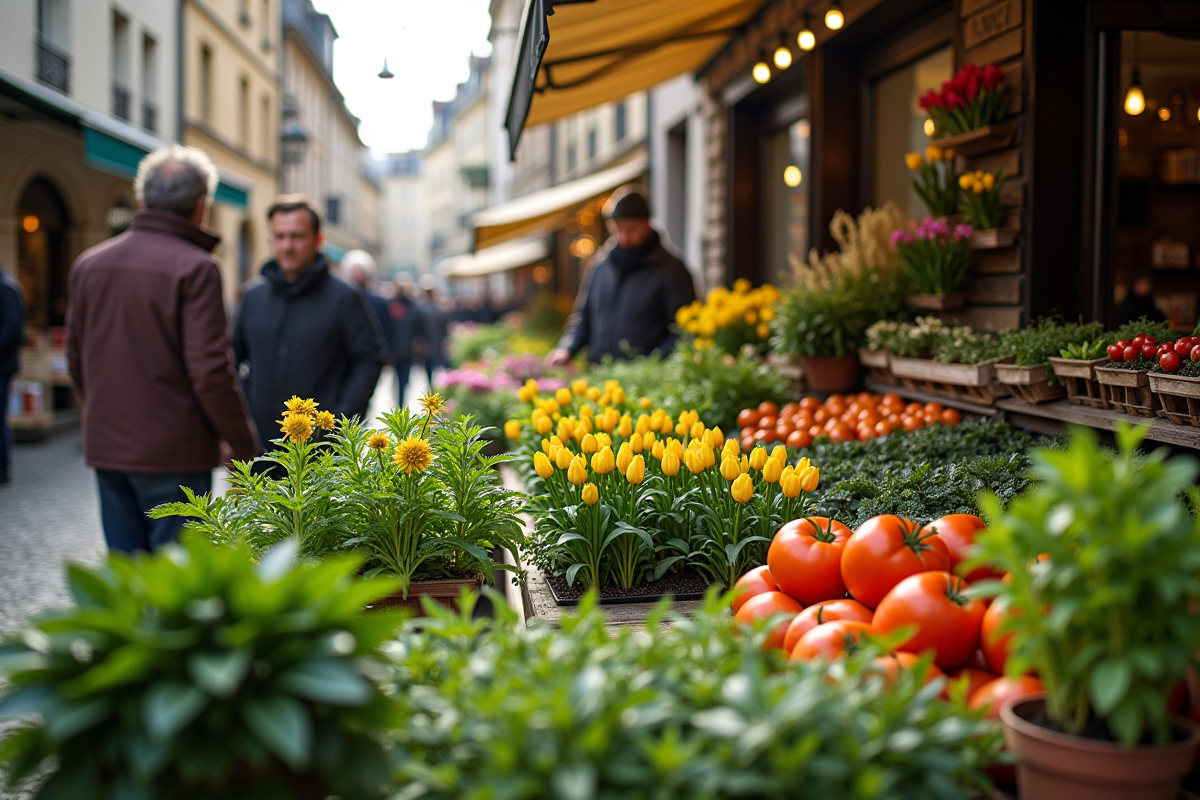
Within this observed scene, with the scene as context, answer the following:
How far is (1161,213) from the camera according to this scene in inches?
356

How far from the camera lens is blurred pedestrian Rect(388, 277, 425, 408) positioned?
1451cm

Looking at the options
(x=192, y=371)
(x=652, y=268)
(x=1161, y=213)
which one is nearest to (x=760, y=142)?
(x=652, y=268)

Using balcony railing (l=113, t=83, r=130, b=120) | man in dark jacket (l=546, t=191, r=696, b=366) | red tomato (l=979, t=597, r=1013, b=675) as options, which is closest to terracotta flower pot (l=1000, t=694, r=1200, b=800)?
red tomato (l=979, t=597, r=1013, b=675)

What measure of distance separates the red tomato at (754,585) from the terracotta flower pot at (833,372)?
3204 millimetres

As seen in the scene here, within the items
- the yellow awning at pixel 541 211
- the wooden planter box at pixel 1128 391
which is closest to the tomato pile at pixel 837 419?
the wooden planter box at pixel 1128 391

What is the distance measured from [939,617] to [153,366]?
10.8 ft

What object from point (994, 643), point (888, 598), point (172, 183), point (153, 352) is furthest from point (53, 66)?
point (994, 643)

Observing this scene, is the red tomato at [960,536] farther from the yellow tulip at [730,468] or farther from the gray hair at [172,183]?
the gray hair at [172,183]

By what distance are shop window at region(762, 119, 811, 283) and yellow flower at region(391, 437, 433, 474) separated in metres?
5.57

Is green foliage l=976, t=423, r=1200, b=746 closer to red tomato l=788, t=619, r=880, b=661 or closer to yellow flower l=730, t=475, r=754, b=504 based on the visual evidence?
red tomato l=788, t=619, r=880, b=661

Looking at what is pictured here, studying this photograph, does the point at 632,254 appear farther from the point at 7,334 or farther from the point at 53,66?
the point at 53,66

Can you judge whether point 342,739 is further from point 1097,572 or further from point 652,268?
point 652,268

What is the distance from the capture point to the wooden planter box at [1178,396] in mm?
2861

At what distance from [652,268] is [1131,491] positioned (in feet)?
19.8
